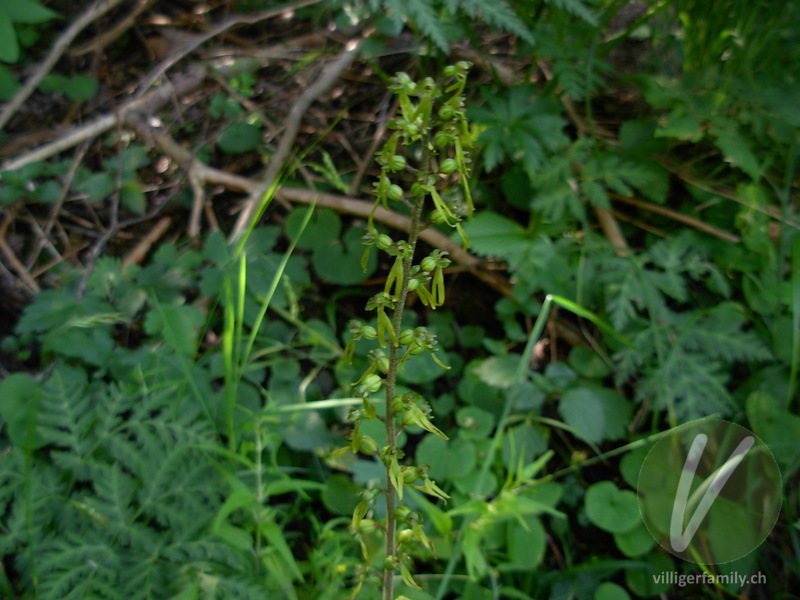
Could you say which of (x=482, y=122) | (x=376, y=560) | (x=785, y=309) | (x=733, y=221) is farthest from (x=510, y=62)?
(x=376, y=560)

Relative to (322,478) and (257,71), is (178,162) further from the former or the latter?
(322,478)

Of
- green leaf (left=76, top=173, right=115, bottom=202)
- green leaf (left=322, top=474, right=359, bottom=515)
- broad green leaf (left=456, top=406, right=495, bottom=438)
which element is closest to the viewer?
green leaf (left=322, top=474, right=359, bottom=515)

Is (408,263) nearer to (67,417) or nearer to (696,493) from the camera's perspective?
(67,417)

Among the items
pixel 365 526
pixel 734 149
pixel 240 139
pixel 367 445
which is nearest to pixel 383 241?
pixel 367 445

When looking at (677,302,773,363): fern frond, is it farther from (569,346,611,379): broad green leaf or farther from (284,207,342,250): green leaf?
(284,207,342,250): green leaf

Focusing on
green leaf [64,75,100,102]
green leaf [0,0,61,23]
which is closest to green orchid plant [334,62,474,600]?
green leaf [0,0,61,23]

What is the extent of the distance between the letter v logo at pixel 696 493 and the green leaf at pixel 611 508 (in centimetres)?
12

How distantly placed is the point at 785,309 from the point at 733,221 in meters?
0.37

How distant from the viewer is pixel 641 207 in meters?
2.20

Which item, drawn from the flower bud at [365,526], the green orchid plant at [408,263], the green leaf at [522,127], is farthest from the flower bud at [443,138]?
the green leaf at [522,127]

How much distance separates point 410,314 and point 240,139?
107 centimetres

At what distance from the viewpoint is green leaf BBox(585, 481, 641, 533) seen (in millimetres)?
1609

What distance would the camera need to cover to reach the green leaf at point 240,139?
7.89ft

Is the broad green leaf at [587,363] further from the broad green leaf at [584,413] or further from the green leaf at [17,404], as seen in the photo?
the green leaf at [17,404]
